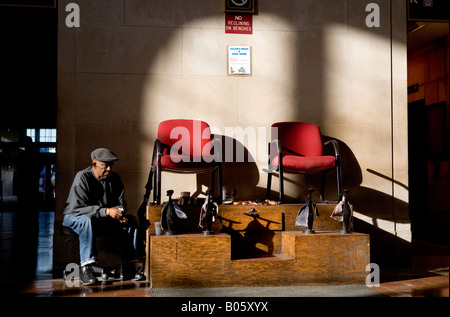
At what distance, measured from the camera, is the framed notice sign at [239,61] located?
4.90 metres

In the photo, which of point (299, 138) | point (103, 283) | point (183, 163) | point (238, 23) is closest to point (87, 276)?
point (103, 283)

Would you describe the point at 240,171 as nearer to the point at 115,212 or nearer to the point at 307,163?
the point at 307,163

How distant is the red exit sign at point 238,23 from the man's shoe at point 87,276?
108 inches

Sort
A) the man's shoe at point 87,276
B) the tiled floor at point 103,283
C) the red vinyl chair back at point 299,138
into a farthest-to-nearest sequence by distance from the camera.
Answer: the red vinyl chair back at point 299,138
the man's shoe at point 87,276
the tiled floor at point 103,283

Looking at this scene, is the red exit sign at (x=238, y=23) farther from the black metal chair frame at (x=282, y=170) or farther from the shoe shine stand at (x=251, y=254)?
the shoe shine stand at (x=251, y=254)

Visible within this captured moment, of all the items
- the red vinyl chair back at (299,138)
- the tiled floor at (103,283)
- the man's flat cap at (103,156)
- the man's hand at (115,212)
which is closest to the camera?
the tiled floor at (103,283)

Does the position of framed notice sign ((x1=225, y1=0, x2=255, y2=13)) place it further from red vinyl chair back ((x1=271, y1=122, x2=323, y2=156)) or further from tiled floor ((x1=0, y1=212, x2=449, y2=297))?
tiled floor ((x1=0, y1=212, x2=449, y2=297))

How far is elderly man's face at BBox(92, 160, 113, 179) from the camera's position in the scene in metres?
3.92

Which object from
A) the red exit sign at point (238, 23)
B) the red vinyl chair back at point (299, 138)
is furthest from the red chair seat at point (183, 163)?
the red exit sign at point (238, 23)

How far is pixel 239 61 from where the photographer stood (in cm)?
491

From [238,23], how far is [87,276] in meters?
2.92

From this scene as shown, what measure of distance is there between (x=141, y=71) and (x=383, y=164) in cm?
272
